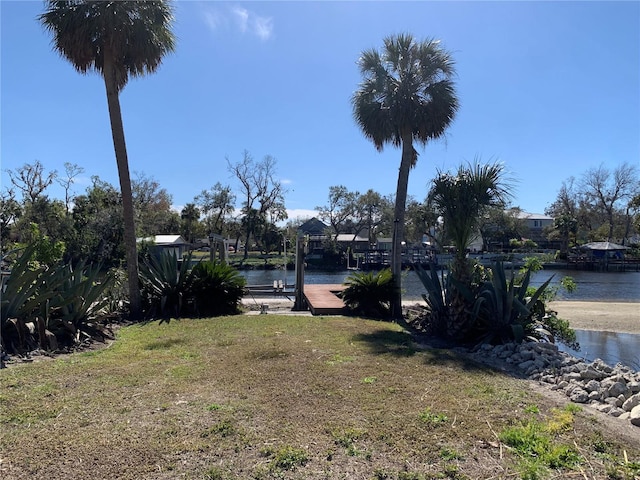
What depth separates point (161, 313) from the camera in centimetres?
1132

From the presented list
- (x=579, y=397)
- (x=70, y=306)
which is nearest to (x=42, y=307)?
(x=70, y=306)

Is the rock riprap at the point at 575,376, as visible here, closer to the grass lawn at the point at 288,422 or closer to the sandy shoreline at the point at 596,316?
the grass lawn at the point at 288,422

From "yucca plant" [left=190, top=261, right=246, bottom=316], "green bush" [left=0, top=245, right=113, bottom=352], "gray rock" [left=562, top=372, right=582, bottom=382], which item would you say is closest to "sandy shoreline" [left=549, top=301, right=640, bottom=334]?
"gray rock" [left=562, top=372, right=582, bottom=382]

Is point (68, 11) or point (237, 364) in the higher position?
point (68, 11)

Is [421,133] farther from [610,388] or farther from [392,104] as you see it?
[610,388]

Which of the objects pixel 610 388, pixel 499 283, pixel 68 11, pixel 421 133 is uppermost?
pixel 68 11

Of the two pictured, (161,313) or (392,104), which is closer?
(161,313)

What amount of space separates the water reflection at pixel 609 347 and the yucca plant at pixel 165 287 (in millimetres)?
8777

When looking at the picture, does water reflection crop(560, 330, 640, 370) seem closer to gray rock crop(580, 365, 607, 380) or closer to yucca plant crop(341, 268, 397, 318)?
gray rock crop(580, 365, 607, 380)

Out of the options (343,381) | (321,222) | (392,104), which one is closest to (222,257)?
(392,104)

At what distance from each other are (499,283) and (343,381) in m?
4.45

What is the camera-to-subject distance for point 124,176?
11.6 meters

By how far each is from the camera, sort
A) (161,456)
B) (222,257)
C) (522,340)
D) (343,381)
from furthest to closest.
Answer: (222,257) < (522,340) < (343,381) < (161,456)

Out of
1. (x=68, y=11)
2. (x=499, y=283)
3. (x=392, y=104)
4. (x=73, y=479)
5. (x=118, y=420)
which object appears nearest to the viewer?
(x=73, y=479)
